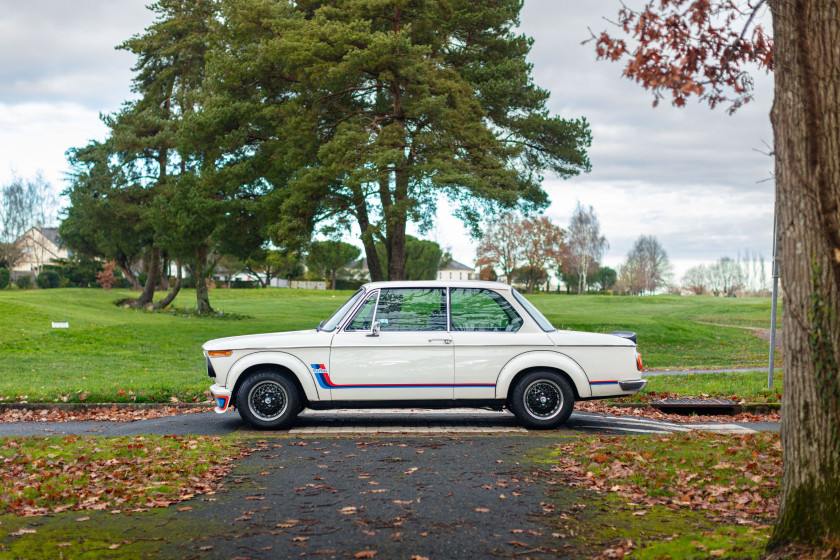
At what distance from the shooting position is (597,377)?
10.2 m

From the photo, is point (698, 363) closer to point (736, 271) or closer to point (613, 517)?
point (613, 517)

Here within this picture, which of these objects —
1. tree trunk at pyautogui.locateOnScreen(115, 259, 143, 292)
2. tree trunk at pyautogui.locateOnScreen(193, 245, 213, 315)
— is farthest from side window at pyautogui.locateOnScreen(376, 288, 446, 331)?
tree trunk at pyautogui.locateOnScreen(115, 259, 143, 292)

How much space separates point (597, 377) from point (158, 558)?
6.47 m

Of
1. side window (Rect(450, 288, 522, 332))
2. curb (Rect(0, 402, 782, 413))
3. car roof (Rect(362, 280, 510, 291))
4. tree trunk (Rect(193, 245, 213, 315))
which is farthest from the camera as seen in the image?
tree trunk (Rect(193, 245, 213, 315))

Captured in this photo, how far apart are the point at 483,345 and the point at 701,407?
4.84m

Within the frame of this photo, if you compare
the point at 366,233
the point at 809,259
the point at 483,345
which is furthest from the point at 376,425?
the point at 366,233

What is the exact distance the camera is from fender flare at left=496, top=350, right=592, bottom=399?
10164 mm

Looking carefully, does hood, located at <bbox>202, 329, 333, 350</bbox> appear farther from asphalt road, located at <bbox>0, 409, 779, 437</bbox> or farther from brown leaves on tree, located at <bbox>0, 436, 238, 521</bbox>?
brown leaves on tree, located at <bbox>0, 436, 238, 521</bbox>

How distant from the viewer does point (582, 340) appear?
1029 cm

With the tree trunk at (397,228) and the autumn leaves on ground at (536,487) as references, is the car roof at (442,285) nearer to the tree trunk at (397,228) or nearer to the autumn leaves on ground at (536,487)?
the autumn leaves on ground at (536,487)

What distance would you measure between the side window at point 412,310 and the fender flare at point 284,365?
3.73 feet

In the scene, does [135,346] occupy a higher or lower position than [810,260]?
lower

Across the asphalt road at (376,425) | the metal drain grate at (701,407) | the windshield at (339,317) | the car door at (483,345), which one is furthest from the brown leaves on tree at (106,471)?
the metal drain grate at (701,407)

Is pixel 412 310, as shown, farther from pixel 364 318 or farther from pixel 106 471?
pixel 106 471
